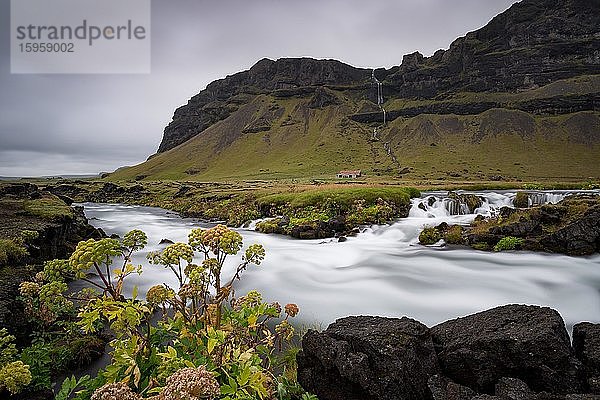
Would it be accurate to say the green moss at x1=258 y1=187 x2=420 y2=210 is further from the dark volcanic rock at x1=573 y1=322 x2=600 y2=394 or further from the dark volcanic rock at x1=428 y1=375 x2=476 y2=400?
the dark volcanic rock at x1=428 y1=375 x2=476 y2=400

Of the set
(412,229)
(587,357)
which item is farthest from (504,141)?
(587,357)

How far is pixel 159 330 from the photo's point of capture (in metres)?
5.34

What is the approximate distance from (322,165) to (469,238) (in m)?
163

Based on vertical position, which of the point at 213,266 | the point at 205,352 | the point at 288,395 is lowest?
the point at 288,395

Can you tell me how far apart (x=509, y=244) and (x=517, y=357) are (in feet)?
63.2

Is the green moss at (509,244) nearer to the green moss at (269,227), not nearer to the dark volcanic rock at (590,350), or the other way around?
the dark volcanic rock at (590,350)

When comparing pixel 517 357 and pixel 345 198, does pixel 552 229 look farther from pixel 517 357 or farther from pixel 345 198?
pixel 517 357

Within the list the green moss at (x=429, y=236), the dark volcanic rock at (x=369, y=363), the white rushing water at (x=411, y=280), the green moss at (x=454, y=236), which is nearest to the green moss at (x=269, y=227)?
the white rushing water at (x=411, y=280)

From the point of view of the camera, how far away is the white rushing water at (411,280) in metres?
14.9

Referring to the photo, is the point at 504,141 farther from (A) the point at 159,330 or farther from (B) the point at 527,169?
(A) the point at 159,330

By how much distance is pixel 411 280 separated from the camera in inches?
741

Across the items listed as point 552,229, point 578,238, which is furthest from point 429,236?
point 578,238

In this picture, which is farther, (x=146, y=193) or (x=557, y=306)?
(x=146, y=193)

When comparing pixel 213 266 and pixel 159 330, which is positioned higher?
pixel 213 266
